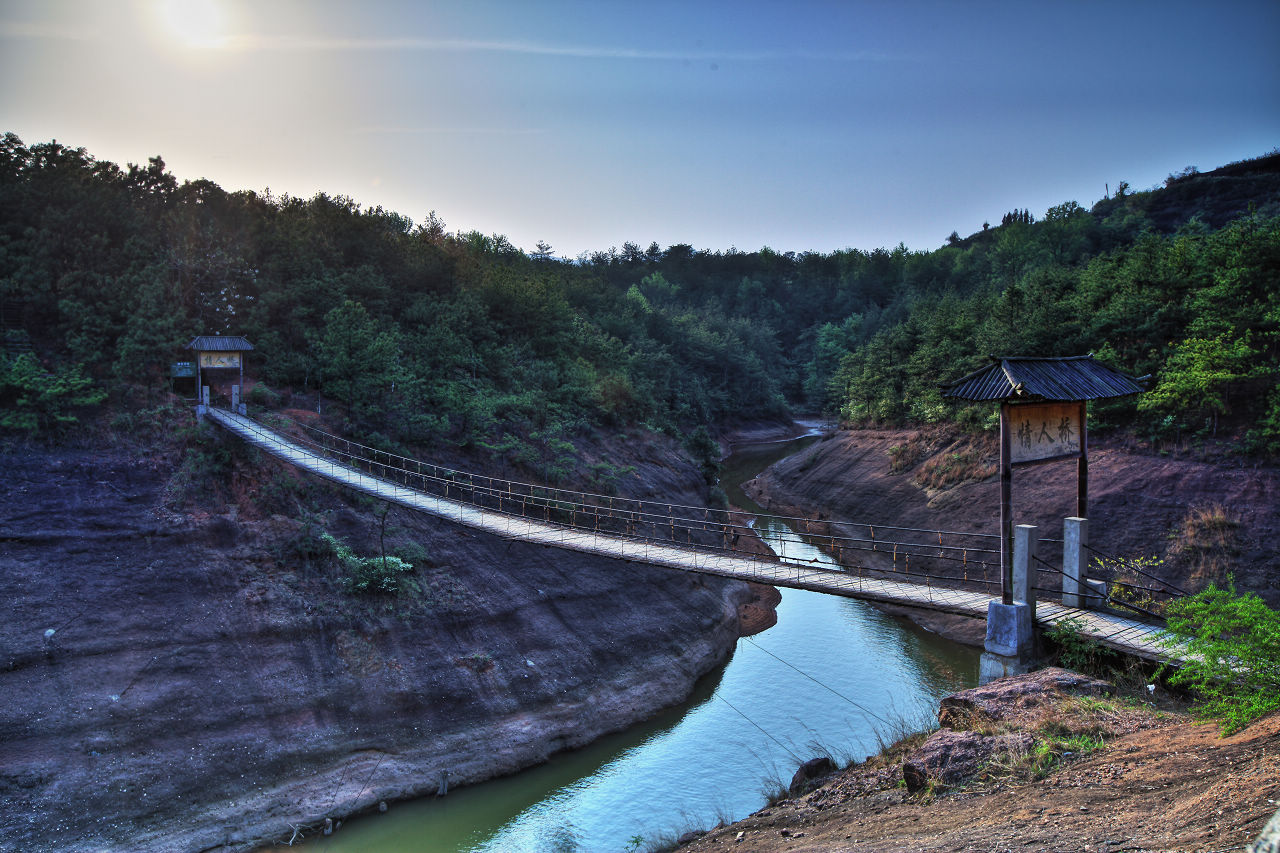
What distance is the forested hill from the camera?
23031 millimetres

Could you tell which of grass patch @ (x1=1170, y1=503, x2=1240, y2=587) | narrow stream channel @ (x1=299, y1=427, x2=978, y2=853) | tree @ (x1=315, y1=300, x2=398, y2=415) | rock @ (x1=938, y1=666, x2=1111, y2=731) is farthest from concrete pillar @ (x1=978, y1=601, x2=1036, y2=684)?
tree @ (x1=315, y1=300, x2=398, y2=415)

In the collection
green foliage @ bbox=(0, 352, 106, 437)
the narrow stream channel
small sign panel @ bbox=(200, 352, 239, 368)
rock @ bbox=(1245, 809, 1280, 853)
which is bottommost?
the narrow stream channel

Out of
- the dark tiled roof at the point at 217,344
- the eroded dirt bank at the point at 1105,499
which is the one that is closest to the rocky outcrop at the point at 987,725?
the eroded dirt bank at the point at 1105,499

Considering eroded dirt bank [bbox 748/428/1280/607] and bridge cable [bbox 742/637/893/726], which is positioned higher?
eroded dirt bank [bbox 748/428/1280/607]

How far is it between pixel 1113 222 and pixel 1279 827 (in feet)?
265

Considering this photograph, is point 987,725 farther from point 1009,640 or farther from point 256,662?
point 256,662

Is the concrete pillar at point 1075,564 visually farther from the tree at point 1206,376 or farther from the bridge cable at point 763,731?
the tree at point 1206,376

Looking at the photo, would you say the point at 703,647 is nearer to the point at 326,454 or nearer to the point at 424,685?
the point at 424,685

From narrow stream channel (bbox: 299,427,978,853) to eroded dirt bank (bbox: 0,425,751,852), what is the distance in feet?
1.84

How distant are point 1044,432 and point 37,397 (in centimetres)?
2252

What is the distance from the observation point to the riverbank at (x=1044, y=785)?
21.4 ft

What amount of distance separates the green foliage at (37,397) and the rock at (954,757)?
2034cm

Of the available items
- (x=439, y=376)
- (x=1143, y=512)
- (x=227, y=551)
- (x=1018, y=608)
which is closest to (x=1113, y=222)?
(x=1143, y=512)

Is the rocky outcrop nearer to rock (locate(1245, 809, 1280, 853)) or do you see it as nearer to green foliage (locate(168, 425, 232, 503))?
rock (locate(1245, 809, 1280, 853))
